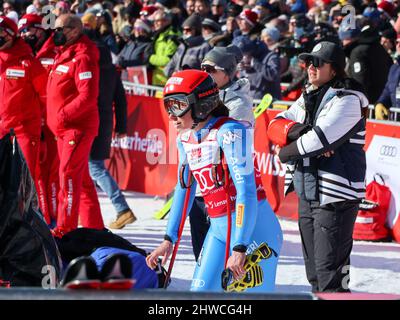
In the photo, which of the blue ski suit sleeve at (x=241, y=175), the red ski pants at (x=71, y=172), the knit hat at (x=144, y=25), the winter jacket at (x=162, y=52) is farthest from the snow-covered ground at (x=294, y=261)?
the knit hat at (x=144, y=25)

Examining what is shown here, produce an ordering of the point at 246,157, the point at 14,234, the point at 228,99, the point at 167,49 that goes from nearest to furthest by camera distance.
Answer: the point at 14,234, the point at 246,157, the point at 228,99, the point at 167,49

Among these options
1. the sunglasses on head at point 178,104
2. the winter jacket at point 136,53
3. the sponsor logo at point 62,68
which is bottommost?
the winter jacket at point 136,53

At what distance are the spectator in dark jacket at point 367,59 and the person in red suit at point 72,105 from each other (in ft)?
11.9

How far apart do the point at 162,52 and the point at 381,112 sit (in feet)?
13.2

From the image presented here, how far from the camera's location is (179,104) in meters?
5.10

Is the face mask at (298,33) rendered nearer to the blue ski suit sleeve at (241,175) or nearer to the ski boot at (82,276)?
the blue ski suit sleeve at (241,175)

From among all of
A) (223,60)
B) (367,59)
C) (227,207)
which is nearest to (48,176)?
(223,60)

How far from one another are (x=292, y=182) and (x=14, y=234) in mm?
2266

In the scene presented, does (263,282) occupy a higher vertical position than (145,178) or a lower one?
higher

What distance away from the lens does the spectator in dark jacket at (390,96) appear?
10.2 m

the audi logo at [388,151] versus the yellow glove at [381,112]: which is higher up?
the yellow glove at [381,112]

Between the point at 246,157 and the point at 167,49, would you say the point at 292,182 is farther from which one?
the point at 167,49
